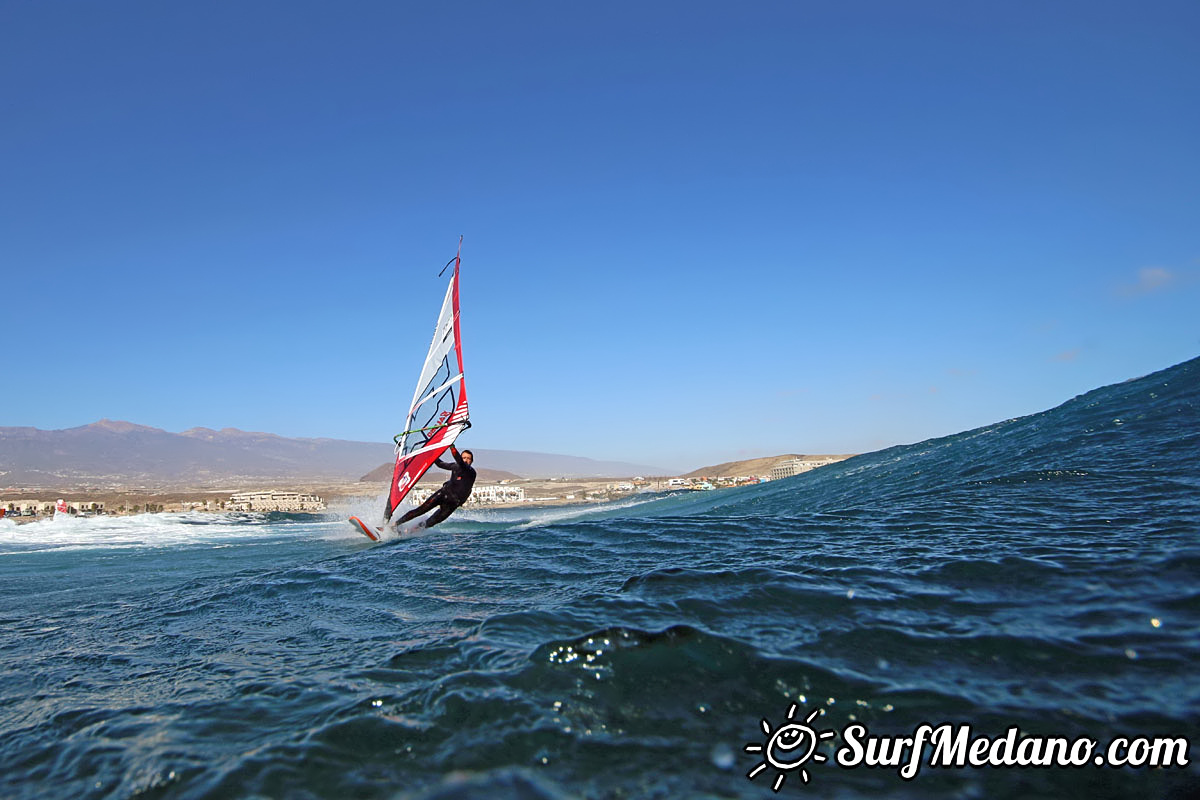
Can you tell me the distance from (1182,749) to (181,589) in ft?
30.9

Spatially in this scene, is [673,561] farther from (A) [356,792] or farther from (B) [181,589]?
(B) [181,589]

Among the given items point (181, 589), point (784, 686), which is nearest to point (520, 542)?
point (181, 589)

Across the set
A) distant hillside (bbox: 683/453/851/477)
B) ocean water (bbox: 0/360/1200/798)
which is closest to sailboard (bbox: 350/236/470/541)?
ocean water (bbox: 0/360/1200/798)

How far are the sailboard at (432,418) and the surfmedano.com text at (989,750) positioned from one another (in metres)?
13.7

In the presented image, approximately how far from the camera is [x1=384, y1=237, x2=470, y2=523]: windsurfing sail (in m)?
15.5

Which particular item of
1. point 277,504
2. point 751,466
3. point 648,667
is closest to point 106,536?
point 648,667

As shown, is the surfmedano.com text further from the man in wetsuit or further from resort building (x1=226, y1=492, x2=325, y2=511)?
resort building (x1=226, y1=492, x2=325, y2=511)

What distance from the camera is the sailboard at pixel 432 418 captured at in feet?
50.7

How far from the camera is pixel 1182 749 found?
2.19 meters

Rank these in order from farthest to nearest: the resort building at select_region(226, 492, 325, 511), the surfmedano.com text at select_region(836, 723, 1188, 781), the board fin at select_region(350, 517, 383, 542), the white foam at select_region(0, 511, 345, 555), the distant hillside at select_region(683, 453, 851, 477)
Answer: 1. the distant hillside at select_region(683, 453, 851, 477)
2. the resort building at select_region(226, 492, 325, 511)
3. the white foam at select_region(0, 511, 345, 555)
4. the board fin at select_region(350, 517, 383, 542)
5. the surfmedano.com text at select_region(836, 723, 1188, 781)

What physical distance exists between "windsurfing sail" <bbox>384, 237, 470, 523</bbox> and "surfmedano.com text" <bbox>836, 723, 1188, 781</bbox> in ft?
44.8

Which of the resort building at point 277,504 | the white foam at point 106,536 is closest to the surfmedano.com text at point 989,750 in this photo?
the white foam at point 106,536

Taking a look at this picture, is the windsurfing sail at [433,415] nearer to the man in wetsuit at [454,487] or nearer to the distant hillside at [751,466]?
the man in wetsuit at [454,487]

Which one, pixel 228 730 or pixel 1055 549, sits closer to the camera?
pixel 228 730
